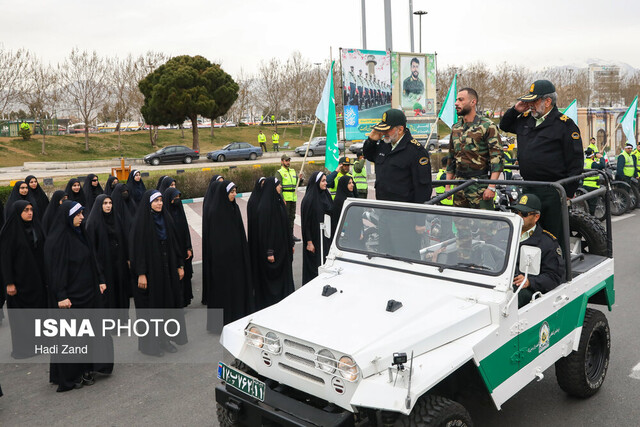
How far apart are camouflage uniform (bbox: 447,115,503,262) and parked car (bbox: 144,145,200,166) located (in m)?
32.5

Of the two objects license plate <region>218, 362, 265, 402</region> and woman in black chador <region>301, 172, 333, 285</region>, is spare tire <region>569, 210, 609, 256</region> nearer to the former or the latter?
license plate <region>218, 362, 265, 402</region>

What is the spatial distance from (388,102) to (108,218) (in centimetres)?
1590

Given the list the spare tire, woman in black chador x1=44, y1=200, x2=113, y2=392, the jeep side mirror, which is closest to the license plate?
the jeep side mirror

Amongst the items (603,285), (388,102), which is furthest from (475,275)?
(388,102)

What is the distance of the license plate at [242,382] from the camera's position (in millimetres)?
3791

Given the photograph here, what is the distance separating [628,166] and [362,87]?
9061mm

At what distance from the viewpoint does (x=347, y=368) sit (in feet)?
11.3

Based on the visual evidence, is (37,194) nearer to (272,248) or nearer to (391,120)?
(272,248)

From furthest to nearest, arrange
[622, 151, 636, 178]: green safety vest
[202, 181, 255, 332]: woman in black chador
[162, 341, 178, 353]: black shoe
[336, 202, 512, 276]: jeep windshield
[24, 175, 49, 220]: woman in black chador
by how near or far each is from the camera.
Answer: [622, 151, 636, 178]: green safety vest
[24, 175, 49, 220]: woman in black chador
[202, 181, 255, 332]: woman in black chador
[162, 341, 178, 353]: black shoe
[336, 202, 512, 276]: jeep windshield

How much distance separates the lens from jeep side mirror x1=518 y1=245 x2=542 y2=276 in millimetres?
3963

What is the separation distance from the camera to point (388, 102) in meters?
22.1

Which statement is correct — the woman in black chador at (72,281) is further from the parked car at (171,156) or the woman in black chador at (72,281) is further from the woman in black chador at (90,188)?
the parked car at (171,156)

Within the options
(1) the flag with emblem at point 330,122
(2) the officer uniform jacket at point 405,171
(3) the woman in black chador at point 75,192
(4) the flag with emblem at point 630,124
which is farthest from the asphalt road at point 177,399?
(4) the flag with emblem at point 630,124

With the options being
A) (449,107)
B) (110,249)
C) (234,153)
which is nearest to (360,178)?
(449,107)
